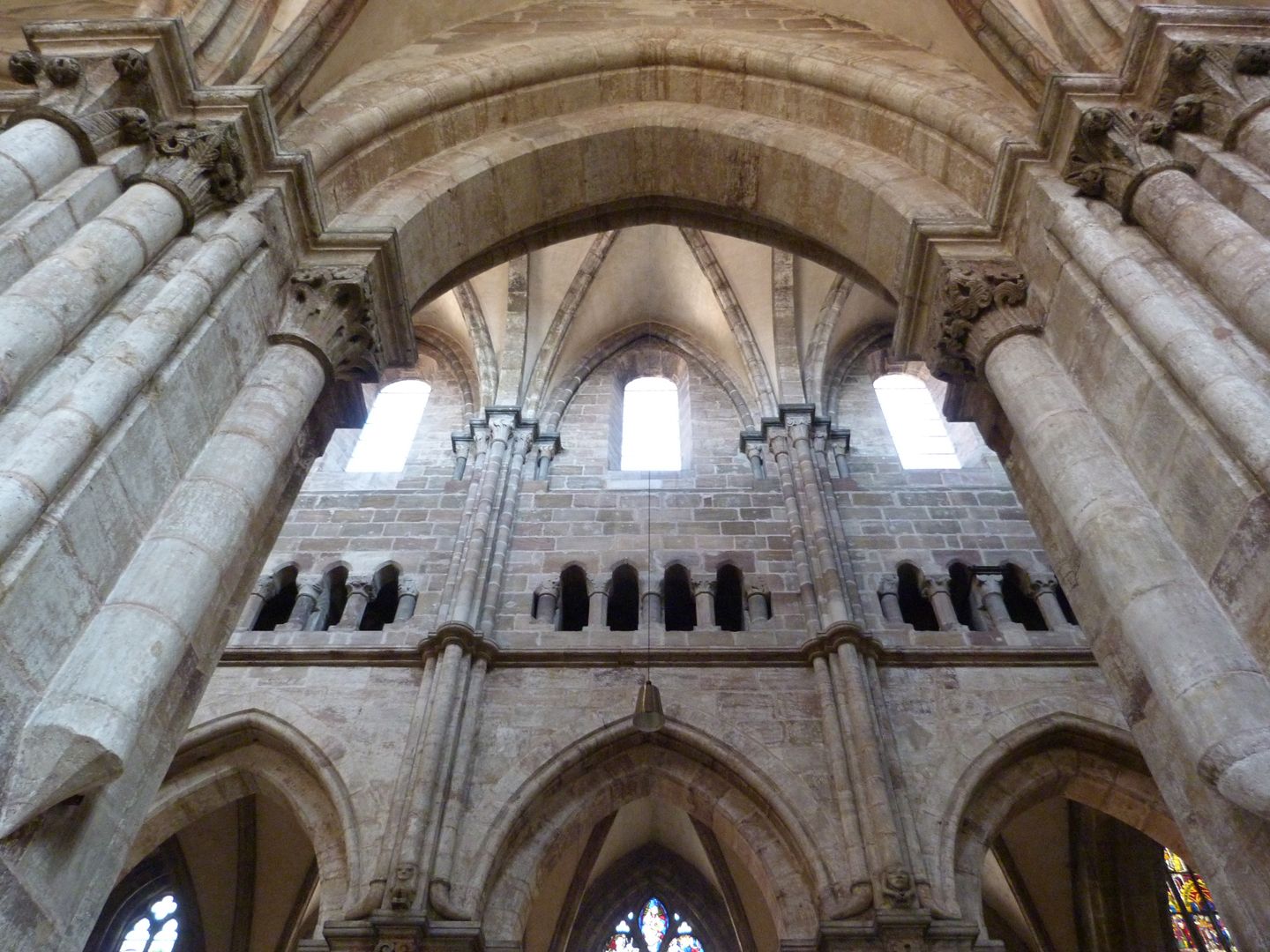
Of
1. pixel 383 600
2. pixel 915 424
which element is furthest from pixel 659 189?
pixel 915 424

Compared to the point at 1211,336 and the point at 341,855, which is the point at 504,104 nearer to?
the point at 1211,336

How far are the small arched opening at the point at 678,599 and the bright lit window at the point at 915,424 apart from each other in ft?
11.0

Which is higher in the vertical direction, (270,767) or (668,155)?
(668,155)

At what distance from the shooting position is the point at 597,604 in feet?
32.5

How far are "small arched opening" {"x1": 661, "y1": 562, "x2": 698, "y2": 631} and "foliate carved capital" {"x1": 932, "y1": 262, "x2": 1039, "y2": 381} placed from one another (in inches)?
211

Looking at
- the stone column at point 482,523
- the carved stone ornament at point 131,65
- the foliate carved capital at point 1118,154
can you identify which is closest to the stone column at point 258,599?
the stone column at point 482,523

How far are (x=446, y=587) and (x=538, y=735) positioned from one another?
200 cm

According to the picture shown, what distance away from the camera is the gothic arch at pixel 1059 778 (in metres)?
8.20

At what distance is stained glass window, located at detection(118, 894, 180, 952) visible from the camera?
381 inches

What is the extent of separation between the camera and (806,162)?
20.9 feet

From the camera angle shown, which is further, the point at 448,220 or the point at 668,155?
the point at 668,155

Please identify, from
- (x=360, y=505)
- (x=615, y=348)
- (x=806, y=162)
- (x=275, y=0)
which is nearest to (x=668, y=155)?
(x=806, y=162)

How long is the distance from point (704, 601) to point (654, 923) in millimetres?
3750

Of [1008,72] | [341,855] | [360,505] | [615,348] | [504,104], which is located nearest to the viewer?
[1008,72]
